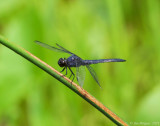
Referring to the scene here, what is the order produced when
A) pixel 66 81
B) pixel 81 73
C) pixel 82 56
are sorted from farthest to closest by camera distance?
1. pixel 82 56
2. pixel 81 73
3. pixel 66 81

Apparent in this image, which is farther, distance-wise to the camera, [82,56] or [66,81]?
[82,56]

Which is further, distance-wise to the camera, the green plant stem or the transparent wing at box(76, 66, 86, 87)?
the transparent wing at box(76, 66, 86, 87)

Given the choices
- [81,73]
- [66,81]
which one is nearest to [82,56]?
[81,73]

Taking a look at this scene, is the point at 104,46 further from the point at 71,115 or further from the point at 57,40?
the point at 71,115

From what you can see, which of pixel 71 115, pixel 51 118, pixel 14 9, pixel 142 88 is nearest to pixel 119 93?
pixel 142 88

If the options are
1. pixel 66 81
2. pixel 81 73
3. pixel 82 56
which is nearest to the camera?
pixel 66 81

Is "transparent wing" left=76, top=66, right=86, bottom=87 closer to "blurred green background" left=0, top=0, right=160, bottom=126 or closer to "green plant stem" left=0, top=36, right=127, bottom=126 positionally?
"blurred green background" left=0, top=0, right=160, bottom=126

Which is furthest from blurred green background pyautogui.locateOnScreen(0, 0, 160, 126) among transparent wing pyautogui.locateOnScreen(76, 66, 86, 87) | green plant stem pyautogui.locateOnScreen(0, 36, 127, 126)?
green plant stem pyautogui.locateOnScreen(0, 36, 127, 126)

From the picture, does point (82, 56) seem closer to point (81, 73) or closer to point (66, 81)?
point (81, 73)

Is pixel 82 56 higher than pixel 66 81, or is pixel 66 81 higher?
pixel 66 81
